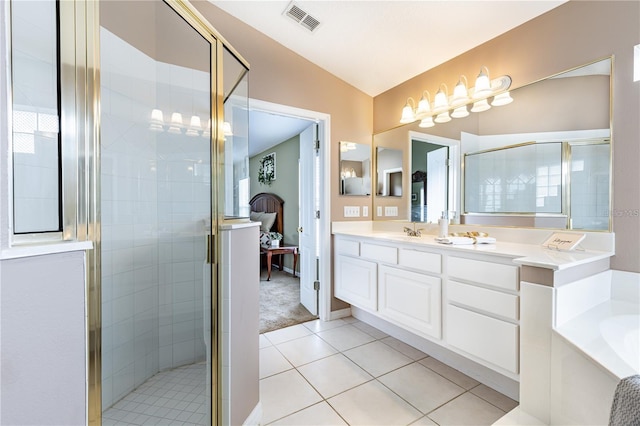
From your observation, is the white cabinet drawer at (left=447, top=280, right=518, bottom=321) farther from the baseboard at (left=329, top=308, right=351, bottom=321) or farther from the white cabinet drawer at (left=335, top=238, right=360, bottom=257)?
the baseboard at (left=329, top=308, right=351, bottom=321)

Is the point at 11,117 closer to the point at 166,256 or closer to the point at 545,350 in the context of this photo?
the point at 166,256

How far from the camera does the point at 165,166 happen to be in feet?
4.92

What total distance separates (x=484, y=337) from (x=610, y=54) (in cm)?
175

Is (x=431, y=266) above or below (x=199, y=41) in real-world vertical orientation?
below

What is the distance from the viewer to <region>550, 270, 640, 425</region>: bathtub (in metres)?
0.98

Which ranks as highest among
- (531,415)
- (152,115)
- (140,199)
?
(152,115)

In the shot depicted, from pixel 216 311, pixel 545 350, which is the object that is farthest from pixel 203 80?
pixel 545 350

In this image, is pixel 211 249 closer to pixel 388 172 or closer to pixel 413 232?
pixel 413 232

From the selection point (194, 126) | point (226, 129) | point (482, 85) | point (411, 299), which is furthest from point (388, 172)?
point (194, 126)

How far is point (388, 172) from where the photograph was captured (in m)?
2.95

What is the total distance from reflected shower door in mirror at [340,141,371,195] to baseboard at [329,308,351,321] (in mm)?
1254

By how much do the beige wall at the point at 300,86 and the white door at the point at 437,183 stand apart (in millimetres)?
714

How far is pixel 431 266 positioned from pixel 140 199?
1.85 meters

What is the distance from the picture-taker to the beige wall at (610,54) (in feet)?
4.78
